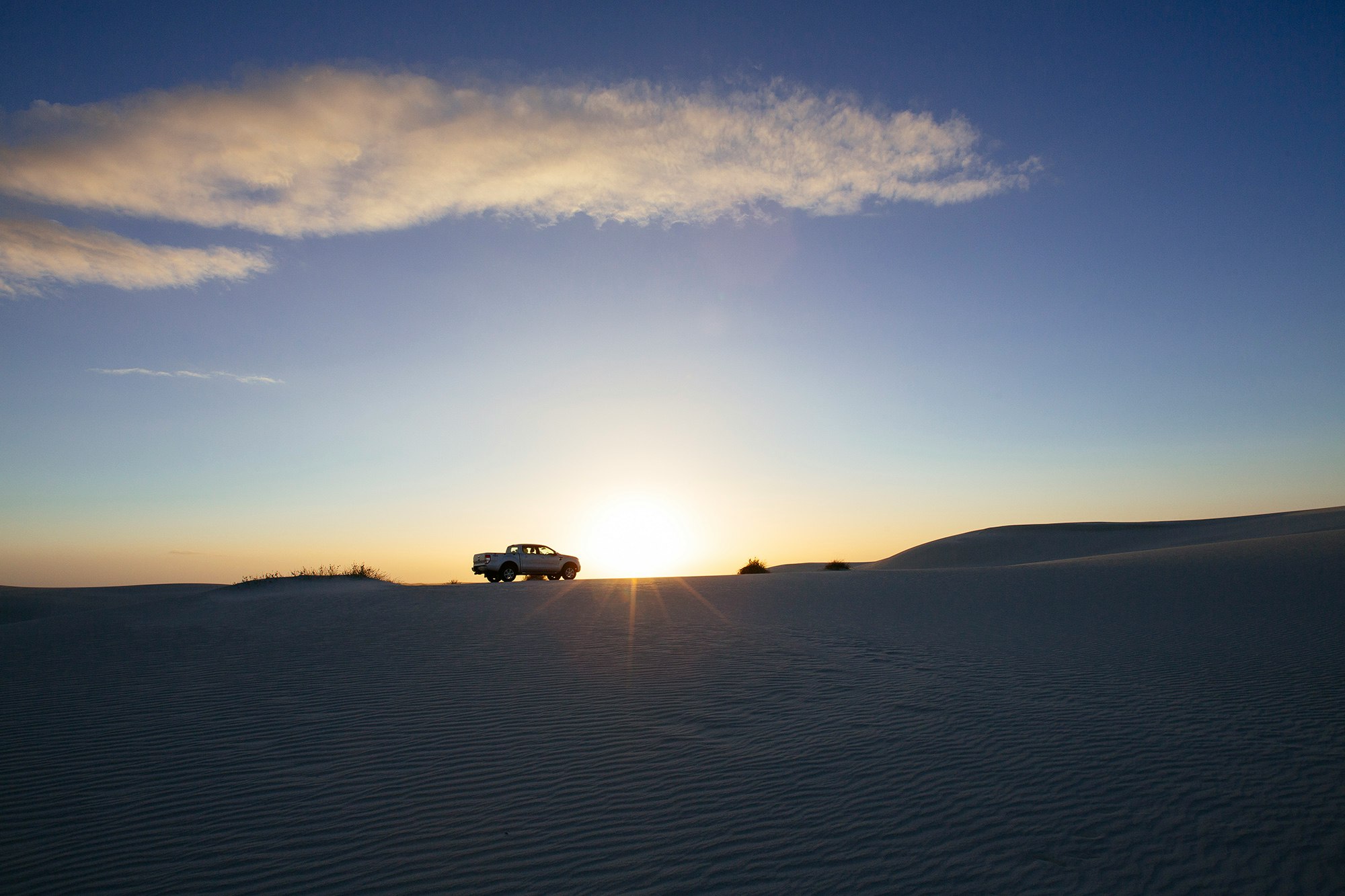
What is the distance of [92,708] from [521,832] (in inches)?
258

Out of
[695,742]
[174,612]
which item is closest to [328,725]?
[695,742]

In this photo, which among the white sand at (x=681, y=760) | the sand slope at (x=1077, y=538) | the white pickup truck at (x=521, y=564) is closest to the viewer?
the white sand at (x=681, y=760)

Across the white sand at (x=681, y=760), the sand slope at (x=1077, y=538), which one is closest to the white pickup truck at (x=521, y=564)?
the white sand at (x=681, y=760)

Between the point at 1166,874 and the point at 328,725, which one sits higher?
the point at 328,725

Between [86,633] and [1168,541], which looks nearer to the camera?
[86,633]

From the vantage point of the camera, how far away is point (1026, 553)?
1521 inches

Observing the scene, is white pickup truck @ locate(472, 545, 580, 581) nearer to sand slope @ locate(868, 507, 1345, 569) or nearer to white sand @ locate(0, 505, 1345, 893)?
white sand @ locate(0, 505, 1345, 893)

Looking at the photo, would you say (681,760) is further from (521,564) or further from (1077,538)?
(1077,538)

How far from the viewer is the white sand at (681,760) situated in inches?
178

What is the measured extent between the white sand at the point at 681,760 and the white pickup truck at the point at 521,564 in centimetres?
1293

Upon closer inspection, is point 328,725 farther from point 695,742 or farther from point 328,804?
point 695,742

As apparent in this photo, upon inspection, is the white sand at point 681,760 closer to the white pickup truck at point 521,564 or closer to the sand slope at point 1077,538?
the white pickup truck at point 521,564

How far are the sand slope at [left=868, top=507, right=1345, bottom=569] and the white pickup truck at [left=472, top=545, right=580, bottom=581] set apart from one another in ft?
55.7

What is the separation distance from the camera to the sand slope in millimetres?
33812
